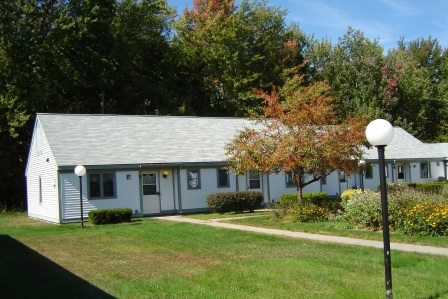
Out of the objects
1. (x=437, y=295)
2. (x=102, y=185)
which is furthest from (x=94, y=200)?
(x=437, y=295)

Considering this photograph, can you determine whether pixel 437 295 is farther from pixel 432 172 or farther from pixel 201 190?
pixel 432 172

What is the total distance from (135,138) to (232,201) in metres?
6.61

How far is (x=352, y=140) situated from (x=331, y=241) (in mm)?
6172

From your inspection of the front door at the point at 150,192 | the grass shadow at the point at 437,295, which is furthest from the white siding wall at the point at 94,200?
the grass shadow at the point at 437,295

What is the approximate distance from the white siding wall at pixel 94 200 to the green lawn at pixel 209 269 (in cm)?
709

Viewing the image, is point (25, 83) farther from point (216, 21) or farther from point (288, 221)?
point (288, 221)

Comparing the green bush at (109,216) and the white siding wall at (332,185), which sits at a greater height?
the white siding wall at (332,185)

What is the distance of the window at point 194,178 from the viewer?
87.1ft

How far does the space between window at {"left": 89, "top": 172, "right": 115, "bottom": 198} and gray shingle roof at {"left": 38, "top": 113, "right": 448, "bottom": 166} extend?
2.25ft

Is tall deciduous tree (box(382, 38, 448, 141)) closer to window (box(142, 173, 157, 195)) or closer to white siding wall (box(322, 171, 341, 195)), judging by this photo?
white siding wall (box(322, 171, 341, 195))

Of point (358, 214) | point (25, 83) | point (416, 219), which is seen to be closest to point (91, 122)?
point (25, 83)

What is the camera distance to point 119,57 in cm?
3950

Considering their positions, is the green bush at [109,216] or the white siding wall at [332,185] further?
the white siding wall at [332,185]

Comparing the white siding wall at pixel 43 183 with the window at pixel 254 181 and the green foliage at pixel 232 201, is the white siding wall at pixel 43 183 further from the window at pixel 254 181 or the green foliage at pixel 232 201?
the window at pixel 254 181
